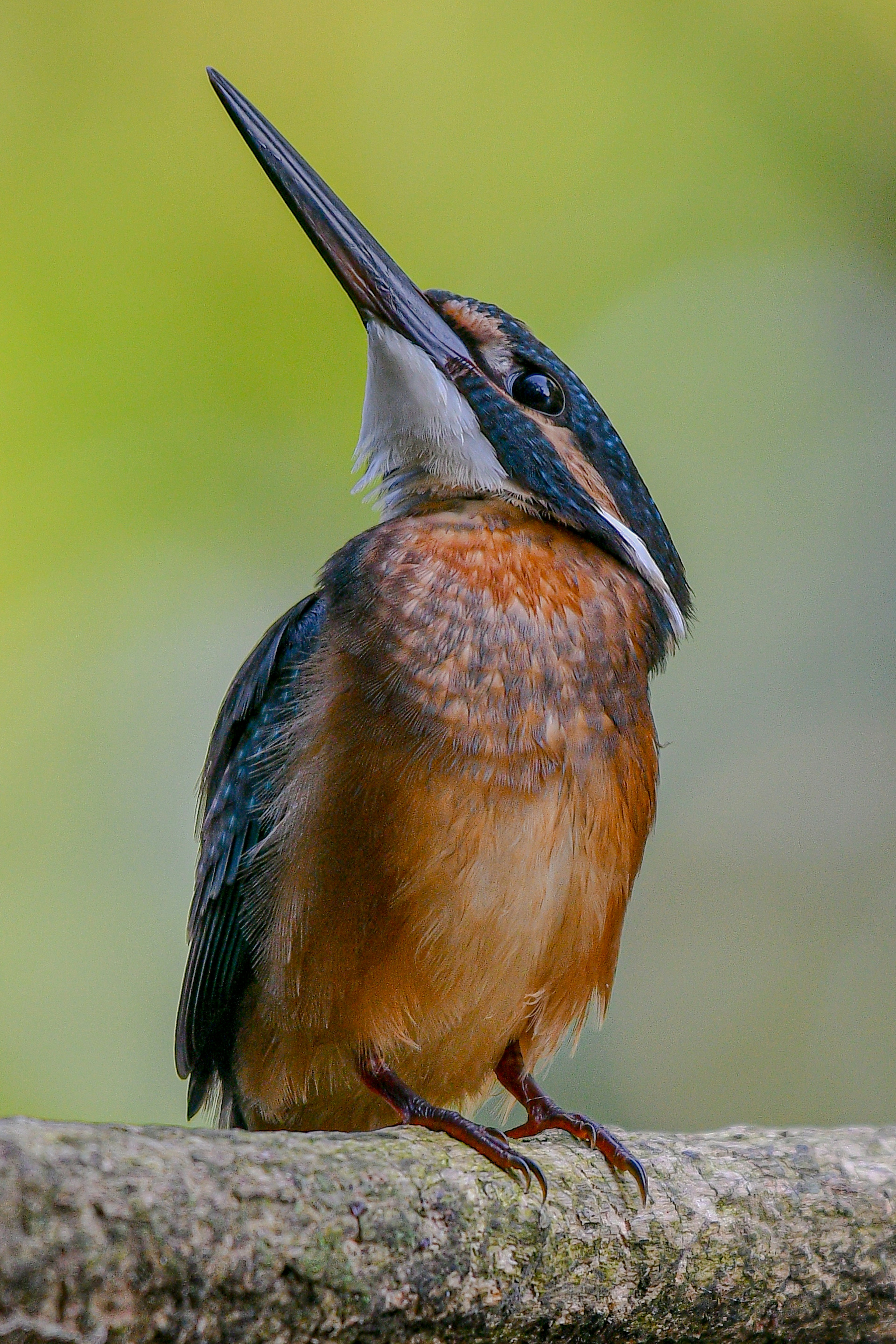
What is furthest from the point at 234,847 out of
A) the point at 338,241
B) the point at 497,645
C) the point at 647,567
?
the point at 338,241

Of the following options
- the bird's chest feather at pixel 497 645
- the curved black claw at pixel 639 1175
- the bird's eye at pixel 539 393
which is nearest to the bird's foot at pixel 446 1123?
the curved black claw at pixel 639 1175

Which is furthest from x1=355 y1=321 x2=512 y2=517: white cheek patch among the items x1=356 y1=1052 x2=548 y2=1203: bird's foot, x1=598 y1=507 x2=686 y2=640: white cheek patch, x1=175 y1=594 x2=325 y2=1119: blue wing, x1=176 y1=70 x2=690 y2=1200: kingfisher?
x1=356 y1=1052 x2=548 y2=1203: bird's foot

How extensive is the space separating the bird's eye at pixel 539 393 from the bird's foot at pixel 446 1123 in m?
1.69

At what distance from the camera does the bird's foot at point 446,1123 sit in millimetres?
2266

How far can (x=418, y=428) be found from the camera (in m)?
3.30

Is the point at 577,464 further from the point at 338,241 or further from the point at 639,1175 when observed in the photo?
the point at 639,1175

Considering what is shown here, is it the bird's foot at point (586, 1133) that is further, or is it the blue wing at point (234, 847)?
the blue wing at point (234, 847)

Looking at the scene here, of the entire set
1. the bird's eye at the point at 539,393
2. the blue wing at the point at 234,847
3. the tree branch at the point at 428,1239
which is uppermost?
the bird's eye at the point at 539,393

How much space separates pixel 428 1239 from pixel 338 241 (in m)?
2.44

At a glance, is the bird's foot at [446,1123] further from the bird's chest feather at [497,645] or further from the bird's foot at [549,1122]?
the bird's chest feather at [497,645]

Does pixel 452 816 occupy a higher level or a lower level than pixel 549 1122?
higher

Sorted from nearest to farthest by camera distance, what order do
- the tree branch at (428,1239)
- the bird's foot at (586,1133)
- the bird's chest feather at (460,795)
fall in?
the tree branch at (428,1239)
the bird's foot at (586,1133)
the bird's chest feather at (460,795)

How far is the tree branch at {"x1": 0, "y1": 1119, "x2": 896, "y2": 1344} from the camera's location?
160 cm

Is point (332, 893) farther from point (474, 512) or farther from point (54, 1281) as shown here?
point (54, 1281)
